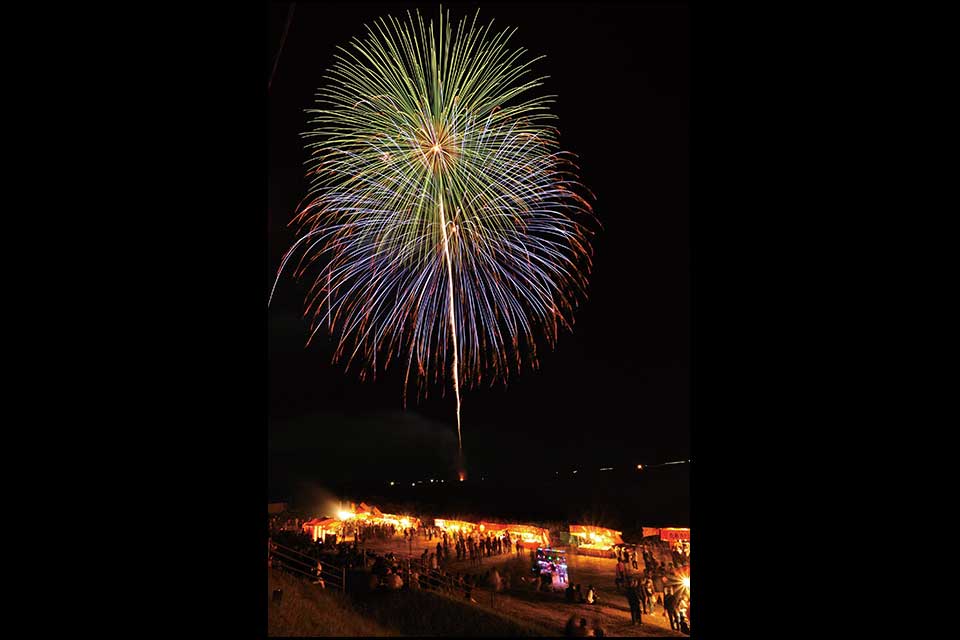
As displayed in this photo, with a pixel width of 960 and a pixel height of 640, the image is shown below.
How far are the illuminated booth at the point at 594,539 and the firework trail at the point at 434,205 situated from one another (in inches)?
85.1

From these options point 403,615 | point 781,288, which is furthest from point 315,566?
point 781,288

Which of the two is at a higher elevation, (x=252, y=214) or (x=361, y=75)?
(x=361, y=75)

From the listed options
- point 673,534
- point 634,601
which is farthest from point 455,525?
point 673,534

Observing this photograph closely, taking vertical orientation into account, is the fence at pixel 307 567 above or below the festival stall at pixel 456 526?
below

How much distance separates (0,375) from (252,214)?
1.27 metres

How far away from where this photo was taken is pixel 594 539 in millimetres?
7473

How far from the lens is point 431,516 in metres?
8.21

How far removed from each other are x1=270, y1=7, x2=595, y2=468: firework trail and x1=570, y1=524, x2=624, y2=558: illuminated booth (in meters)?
2.16

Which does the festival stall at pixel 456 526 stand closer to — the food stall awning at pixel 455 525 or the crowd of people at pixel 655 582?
the food stall awning at pixel 455 525

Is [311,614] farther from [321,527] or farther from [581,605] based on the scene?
[581,605]

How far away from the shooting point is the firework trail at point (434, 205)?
6.98 m

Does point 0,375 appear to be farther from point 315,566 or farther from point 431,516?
point 431,516

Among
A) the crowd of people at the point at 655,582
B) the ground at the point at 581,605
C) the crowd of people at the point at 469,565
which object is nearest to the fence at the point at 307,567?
the crowd of people at the point at 469,565

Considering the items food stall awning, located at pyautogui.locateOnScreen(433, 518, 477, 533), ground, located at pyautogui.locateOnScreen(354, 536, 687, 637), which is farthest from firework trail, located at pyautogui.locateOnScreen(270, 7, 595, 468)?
ground, located at pyautogui.locateOnScreen(354, 536, 687, 637)
